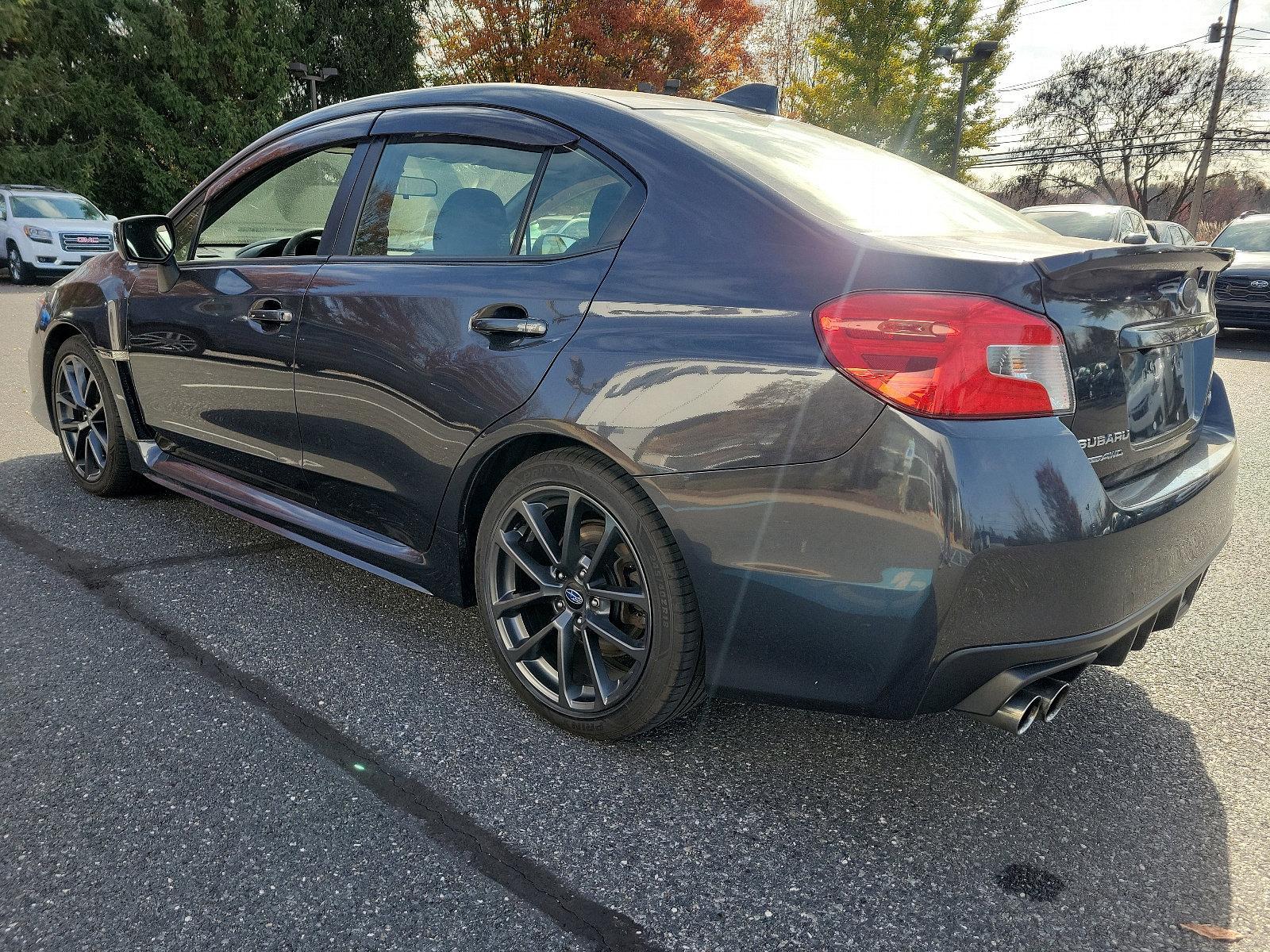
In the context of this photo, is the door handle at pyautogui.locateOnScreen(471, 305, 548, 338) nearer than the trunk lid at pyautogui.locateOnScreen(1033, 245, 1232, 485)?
No

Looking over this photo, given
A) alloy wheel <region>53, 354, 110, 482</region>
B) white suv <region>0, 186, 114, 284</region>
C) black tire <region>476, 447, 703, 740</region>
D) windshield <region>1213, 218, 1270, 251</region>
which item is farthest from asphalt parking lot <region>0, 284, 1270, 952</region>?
white suv <region>0, 186, 114, 284</region>

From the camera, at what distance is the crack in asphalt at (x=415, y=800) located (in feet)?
6.06

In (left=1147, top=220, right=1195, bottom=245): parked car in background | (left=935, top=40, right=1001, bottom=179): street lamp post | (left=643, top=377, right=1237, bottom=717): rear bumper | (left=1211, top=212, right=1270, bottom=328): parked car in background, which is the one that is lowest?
(left=1211, top=212, right=1270, bottom=328): parked car in background

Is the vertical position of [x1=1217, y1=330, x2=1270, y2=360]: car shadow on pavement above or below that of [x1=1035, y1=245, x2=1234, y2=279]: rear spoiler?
below

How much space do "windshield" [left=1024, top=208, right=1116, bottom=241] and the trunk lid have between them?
387 inches

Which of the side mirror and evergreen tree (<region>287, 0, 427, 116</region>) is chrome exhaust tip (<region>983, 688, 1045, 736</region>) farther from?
evergreen tree (<region>287, 0, 427, 116</region>)

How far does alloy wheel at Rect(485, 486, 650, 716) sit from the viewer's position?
237 centimetres

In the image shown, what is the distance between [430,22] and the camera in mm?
29500

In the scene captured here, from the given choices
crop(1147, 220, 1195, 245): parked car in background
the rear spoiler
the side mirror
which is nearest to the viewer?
the rear spoiler

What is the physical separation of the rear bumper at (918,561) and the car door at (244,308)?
1.62 metres

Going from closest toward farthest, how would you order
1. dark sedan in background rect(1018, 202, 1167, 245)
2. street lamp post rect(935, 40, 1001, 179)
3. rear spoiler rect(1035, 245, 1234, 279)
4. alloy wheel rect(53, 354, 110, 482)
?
1. rear spoiler rect(1035, 245, 1234, 279)
2. alloy wheel rect(53, 354, 110, 482)
3. dark sedan in background rect(1018, 202, 1167, 245)
4. street lamp post rect(935, 40, 1001, 179)

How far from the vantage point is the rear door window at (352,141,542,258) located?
8.78 ft

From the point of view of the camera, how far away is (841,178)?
2480 millimetres

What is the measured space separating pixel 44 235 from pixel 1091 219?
677 inches
